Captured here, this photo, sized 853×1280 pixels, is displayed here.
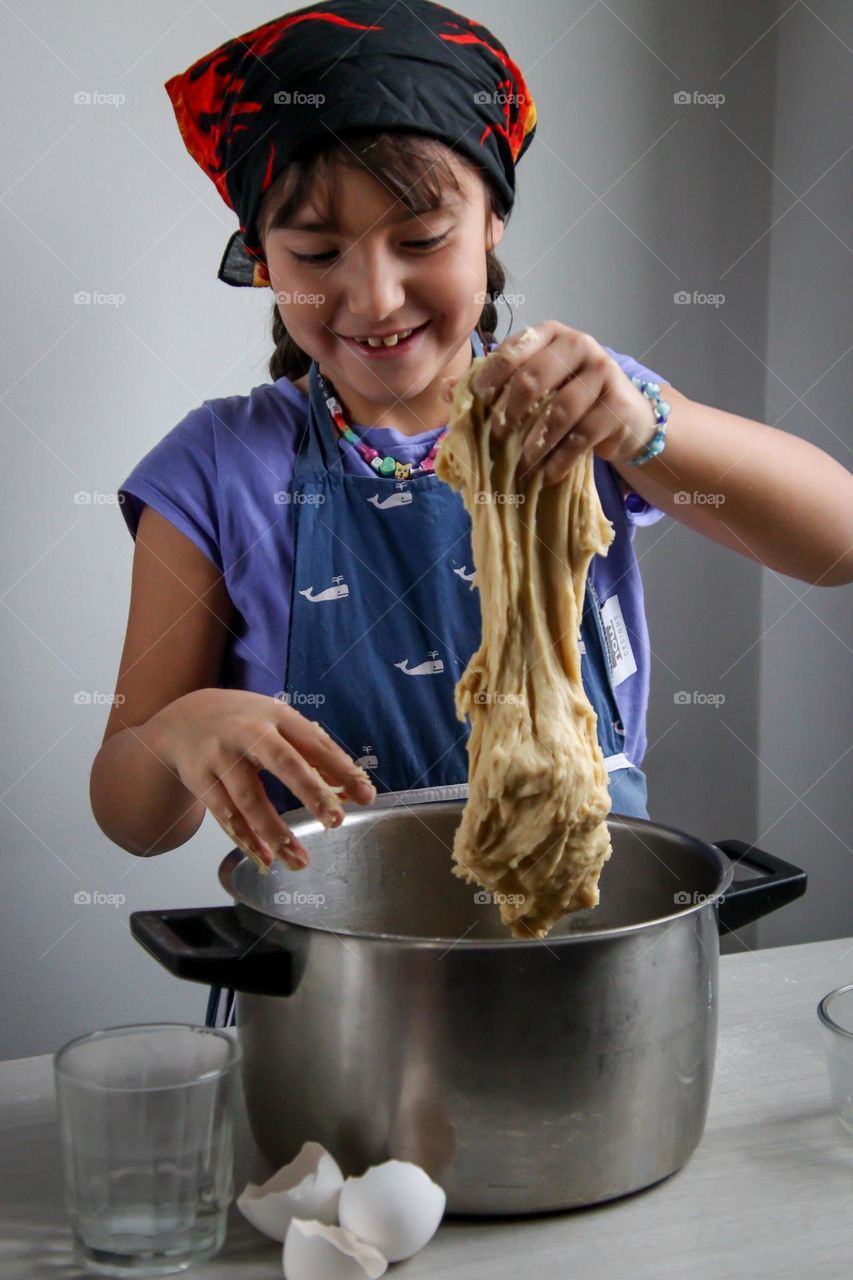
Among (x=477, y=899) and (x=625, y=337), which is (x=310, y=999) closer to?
(x=477, y=899)

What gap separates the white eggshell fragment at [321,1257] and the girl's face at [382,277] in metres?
0.67

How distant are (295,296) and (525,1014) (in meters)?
0.65

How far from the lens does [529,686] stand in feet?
2.75

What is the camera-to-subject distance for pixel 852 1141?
81 cm

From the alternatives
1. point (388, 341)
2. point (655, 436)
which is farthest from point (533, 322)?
point (655, 436)

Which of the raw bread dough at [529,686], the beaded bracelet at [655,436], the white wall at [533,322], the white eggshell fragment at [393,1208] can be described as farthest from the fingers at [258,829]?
the white wall at [533,322]

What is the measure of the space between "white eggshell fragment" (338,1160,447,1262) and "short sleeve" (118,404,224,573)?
665 mm

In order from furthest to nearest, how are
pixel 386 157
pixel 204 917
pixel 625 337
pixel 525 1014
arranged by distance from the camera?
1. pixel 625 337
2. pixel 386 157
3. pixel 204 917
4. pixel 525 1014

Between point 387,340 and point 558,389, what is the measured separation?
343 millimetres

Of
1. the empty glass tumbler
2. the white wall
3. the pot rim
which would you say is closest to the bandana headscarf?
the white wall

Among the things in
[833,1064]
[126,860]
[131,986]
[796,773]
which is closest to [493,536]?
[833,1064]

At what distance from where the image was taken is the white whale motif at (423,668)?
1.22 metres

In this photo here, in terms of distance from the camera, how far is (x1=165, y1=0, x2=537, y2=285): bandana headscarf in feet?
3.34

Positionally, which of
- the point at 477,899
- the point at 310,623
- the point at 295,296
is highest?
the point at 295,296
